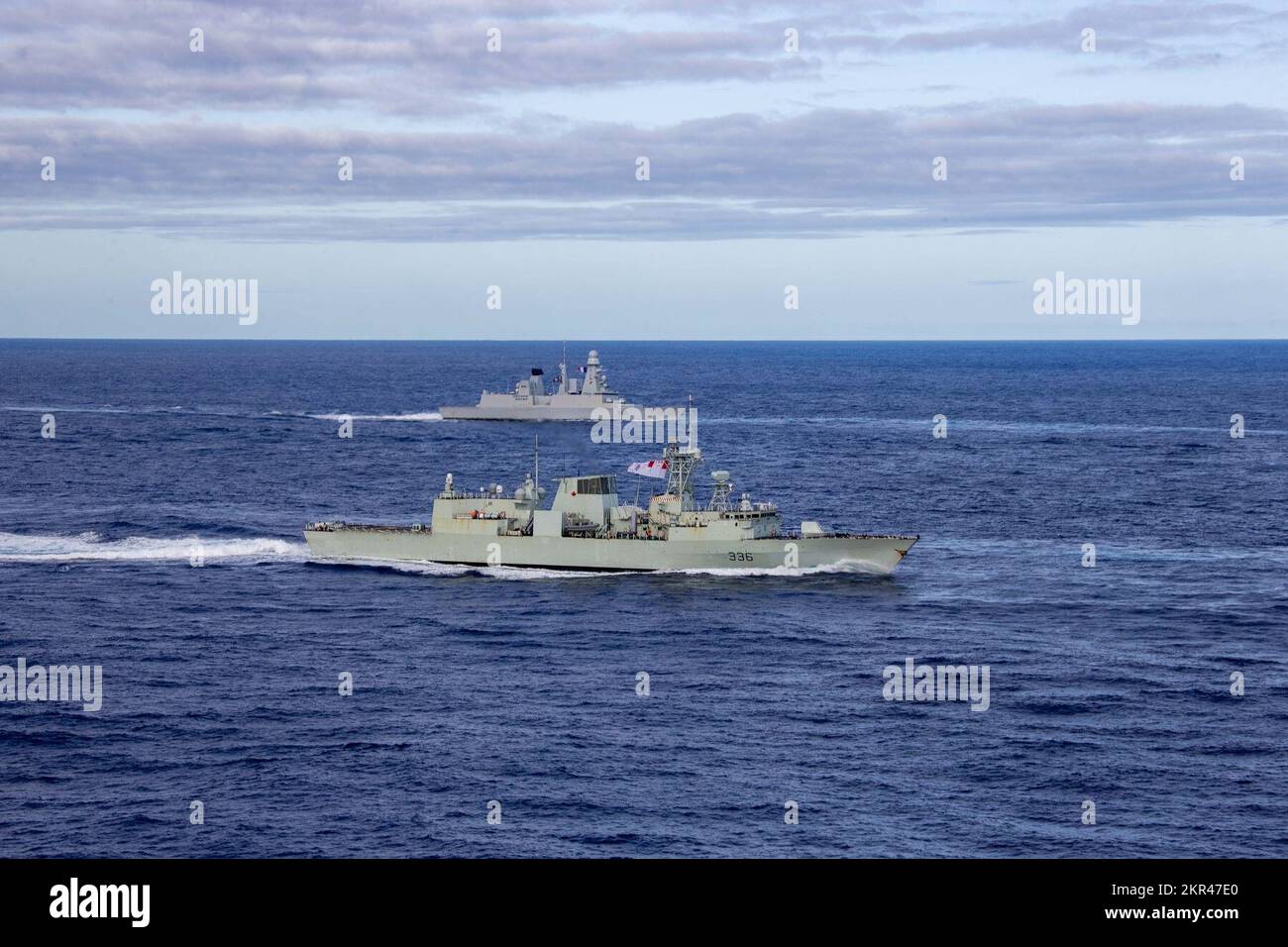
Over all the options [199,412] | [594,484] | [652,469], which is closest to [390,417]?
[199,412]

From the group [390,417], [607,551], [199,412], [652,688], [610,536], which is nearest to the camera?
[652,688]

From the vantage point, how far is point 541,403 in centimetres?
18475

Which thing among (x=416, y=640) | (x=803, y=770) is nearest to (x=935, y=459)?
(x=416, y=640)

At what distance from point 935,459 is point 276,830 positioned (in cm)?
10177

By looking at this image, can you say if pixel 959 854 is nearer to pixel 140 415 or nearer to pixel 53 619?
pixel 53 619

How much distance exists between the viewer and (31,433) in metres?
153

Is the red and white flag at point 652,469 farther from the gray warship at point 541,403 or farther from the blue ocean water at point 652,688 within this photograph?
the gray warship at point 541,403

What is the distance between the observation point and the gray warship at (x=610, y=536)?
78375 mm

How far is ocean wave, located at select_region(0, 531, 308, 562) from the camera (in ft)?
276

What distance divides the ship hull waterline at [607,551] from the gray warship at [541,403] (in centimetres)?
9771

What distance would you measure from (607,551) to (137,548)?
28699 millimetres

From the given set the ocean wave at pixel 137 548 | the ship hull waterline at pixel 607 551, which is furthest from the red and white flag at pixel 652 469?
the ocean wave at pixel 137 548

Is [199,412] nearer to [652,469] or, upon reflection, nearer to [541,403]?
[541,403]

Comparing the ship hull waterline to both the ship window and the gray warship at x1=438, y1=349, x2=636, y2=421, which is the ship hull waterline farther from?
the gray warship at x1=438, y1=349, x2=636, y2=421
